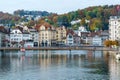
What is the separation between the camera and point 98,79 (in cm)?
4350

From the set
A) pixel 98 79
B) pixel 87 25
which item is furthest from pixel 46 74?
pixel 87 25

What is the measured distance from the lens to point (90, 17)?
7274 inches

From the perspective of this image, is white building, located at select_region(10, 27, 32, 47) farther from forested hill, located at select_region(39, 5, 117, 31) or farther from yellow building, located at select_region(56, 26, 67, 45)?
forested hill, located at select_region(39, 5, 117, 31)

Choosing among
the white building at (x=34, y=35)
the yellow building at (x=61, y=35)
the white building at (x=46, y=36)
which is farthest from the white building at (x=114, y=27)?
the white building at (x=34, y=35)

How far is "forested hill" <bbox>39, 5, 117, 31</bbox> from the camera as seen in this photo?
17462 centimetres

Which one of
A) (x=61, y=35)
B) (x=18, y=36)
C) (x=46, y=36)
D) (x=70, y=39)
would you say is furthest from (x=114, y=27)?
(x=18, y=36)

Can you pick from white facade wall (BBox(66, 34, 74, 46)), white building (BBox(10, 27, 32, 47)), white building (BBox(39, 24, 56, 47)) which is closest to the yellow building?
white facade wall (BBox(66, 34, 74, 46))

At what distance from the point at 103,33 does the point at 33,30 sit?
2335 cm

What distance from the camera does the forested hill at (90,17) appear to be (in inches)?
6875

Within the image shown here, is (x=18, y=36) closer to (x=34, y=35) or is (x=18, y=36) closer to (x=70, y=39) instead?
(x=34, y=35)

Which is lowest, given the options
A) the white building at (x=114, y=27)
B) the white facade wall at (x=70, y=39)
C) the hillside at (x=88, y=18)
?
the white facade wall at (x=70, y=39)

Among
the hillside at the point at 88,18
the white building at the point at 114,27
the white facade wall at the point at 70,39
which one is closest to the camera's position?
the white building at the point at 114,27

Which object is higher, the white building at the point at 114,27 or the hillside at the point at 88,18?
the hillside at the point at 88,18

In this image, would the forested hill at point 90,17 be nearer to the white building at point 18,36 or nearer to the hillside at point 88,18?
the hillside at point 88,18
